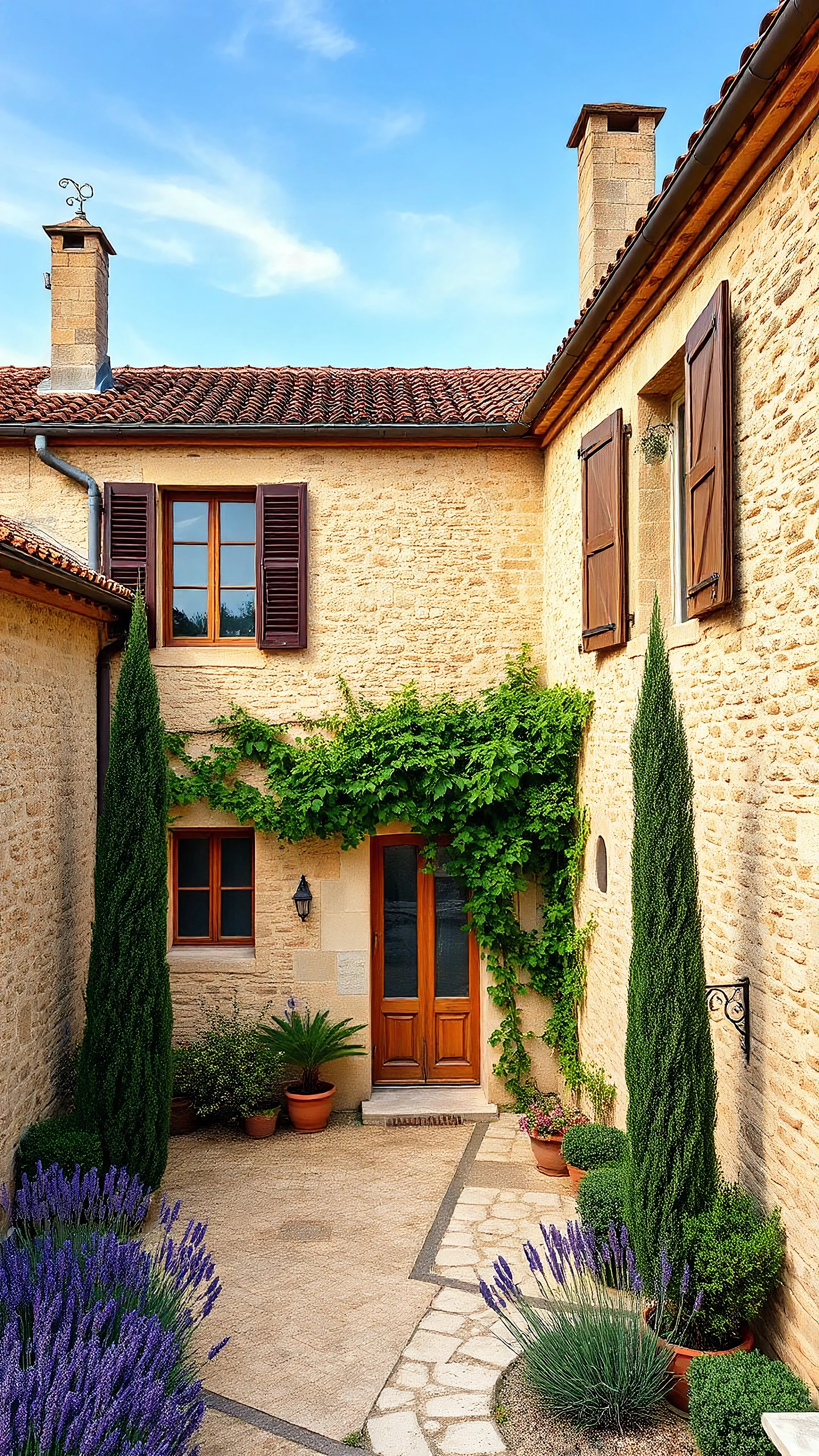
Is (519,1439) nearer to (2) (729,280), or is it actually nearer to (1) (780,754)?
(1) (780,754)

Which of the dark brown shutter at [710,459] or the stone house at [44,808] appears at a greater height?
the dark brown shutter at [710,459]

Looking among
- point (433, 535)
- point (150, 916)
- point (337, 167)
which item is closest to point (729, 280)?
point (433, 535)

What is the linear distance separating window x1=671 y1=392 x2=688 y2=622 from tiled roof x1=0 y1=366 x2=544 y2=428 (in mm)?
2030

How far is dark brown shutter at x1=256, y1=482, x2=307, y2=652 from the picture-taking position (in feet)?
29.5

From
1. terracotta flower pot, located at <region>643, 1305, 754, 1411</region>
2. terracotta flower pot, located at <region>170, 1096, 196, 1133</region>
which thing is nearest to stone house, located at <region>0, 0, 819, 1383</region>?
terracotta flower pot, located at <region>643, 1305, 754, 1411</region>

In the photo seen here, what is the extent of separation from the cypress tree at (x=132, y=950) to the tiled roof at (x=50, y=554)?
0.52m

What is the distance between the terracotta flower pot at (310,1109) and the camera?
8523 millimetres

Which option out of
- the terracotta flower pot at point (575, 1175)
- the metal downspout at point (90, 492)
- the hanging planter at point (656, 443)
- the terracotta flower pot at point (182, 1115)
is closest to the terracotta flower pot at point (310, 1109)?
the terracotta flower pot at point (182, 1115)

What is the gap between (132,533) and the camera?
9.04 metres

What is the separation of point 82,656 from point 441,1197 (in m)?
5.00

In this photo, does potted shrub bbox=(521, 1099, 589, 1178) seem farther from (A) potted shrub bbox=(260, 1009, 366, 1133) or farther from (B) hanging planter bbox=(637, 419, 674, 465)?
(B) hanging planter bbox=(637, 419, 674, 465)

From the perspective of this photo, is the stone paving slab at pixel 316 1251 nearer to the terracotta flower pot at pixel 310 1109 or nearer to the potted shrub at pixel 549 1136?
the terracotta flower pot at pixel 310 1109

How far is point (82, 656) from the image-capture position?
26.3 ft

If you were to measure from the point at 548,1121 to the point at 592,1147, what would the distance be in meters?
1.12
